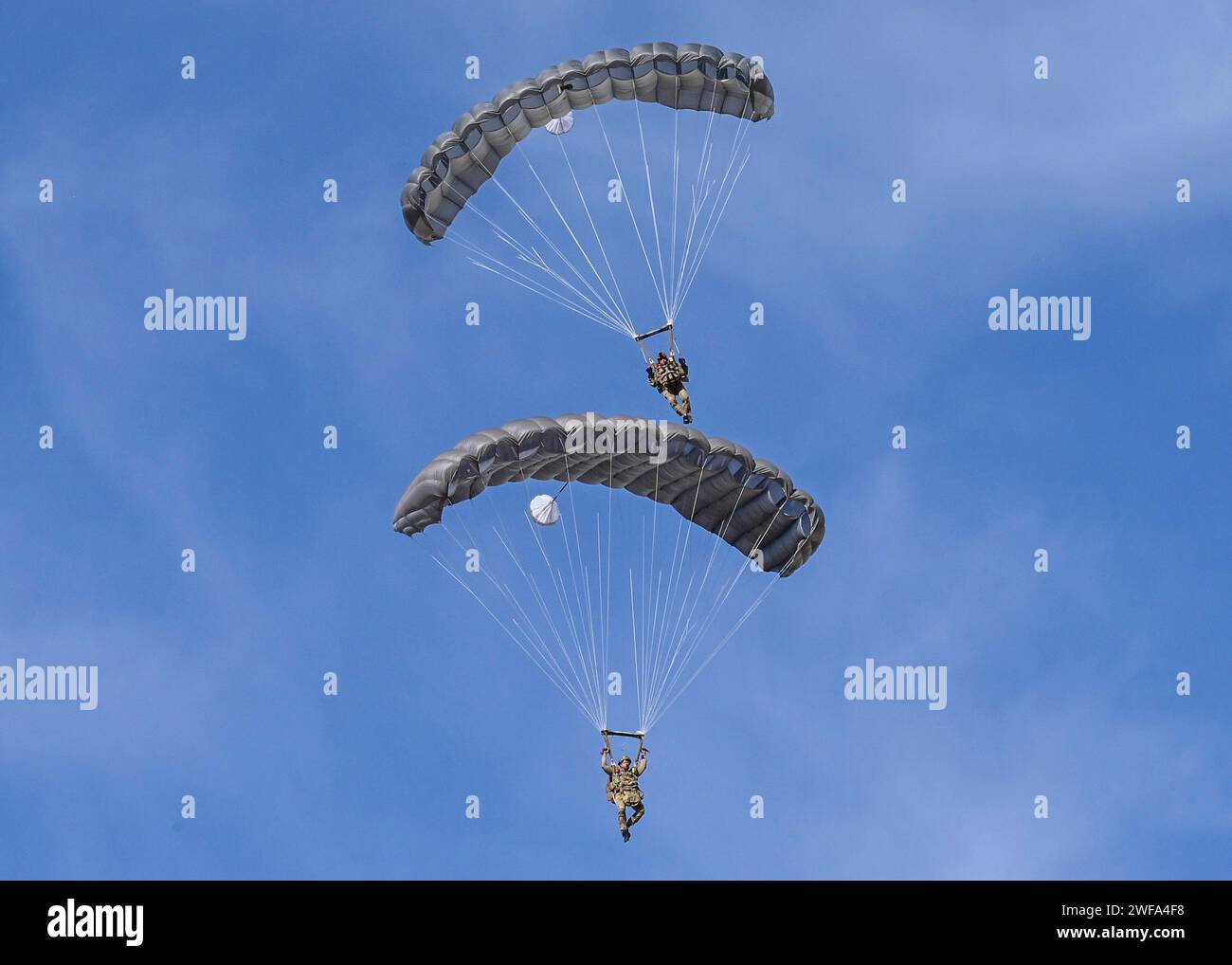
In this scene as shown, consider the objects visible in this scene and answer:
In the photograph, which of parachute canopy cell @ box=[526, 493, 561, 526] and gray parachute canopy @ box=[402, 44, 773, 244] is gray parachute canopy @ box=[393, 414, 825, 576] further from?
gray parachute canopy @ box=[402, 44, 773, 244]

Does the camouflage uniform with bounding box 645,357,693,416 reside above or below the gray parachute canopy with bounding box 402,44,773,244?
below

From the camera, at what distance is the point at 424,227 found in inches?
1415

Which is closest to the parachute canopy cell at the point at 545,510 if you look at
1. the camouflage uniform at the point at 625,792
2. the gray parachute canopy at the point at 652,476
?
the gray parachute canopy at the point at 652,476

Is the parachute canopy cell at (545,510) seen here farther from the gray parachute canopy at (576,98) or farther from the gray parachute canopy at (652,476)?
the gray parachute canopy at (576,98)

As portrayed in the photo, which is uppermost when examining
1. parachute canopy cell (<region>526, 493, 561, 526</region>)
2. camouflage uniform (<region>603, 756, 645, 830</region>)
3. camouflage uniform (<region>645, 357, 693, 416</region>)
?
camouflage uniform (<region>645, 357, 693, 416</region>)

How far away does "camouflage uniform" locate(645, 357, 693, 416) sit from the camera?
34.6m

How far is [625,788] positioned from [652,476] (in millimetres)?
4603

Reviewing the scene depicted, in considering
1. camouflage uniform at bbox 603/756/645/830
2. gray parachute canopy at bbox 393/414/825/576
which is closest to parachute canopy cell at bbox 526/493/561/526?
gray parachute canopy at bbox 393/414/825/576

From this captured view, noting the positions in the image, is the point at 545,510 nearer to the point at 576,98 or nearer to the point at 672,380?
the point at 672,380

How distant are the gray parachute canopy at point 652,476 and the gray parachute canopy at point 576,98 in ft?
15.7

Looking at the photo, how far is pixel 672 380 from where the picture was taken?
113 feet

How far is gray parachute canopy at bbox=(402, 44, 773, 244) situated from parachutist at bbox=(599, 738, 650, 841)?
8.91 m
